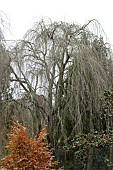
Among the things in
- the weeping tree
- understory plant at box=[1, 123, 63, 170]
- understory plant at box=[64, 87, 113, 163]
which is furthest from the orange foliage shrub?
understory plant at box=[64, 87, 113, 163]

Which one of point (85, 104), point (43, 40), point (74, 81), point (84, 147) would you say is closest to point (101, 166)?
point (84, 147)

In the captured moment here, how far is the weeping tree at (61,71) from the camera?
5262mm

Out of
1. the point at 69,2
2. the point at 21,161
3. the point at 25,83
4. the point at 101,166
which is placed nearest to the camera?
the point at 21,161

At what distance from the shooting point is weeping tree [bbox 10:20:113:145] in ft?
17.3

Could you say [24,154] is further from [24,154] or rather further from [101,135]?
[101,135]

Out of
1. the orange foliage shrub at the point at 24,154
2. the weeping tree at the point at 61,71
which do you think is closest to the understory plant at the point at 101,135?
the weeping tree at the point at 61,71

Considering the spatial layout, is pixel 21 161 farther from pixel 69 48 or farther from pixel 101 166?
pixel 101 166

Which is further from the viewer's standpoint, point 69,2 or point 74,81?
point 69,2

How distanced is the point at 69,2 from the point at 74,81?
191cm

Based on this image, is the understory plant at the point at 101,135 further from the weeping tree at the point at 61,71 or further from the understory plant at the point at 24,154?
the understory plant at the point at 24,154

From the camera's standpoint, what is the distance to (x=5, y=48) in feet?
17.3

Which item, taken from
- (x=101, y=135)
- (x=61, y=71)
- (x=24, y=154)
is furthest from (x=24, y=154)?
(x=101, y=135)

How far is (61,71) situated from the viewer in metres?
5.75

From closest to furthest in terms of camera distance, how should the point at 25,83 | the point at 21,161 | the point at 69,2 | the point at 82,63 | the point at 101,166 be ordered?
the point at 21,161
the point at 82,63
the point at 25,83
the point at 69,2
the point at 101,166
